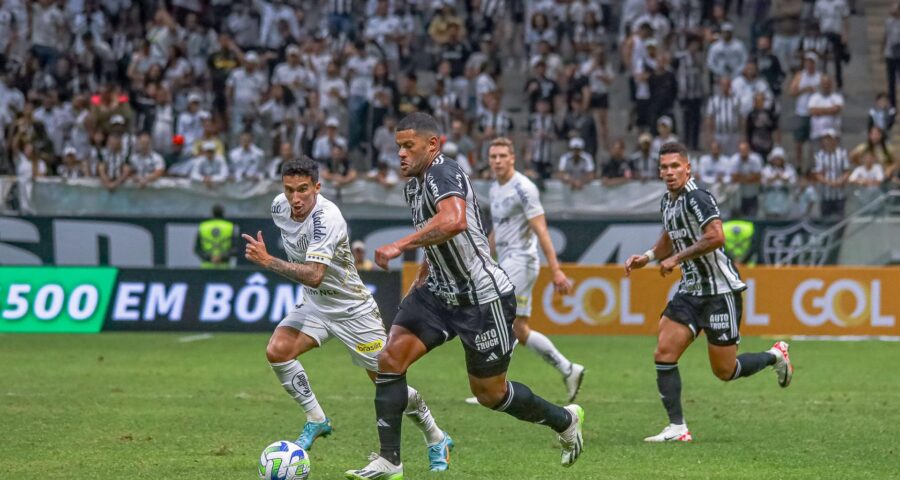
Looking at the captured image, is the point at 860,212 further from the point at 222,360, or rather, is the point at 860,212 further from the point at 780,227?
the point at 222,360

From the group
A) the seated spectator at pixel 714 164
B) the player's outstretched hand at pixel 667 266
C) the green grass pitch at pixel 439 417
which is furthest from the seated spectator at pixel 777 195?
the player's outstretched hand at pixel 667 266

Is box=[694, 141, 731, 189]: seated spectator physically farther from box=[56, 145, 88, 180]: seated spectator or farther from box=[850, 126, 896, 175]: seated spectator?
box=[56, 145, 88, 180]: seated spectator

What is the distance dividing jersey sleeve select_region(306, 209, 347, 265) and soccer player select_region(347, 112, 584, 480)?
2.94 feet

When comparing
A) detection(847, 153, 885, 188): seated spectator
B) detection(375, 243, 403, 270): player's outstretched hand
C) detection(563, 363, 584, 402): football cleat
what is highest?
detection(375, 243, 403, 270): player's outstretched hand

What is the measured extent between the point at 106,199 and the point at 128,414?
10.4m

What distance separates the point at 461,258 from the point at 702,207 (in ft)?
9.28

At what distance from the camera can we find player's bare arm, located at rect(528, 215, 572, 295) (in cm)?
1251

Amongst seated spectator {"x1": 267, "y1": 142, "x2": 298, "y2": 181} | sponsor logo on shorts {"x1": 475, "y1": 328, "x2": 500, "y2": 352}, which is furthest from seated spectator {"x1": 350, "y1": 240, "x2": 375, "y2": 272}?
sponsor logo on shorts {"x1": 475, "y1": 328, "x2": 500, "y2": 352}

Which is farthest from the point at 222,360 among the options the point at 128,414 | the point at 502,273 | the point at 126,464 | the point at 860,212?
the point at 860,212

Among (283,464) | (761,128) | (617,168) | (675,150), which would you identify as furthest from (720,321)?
(761,128)

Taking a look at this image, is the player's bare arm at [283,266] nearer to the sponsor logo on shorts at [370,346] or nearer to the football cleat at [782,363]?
the sponsor logo on shorts at [370,346]

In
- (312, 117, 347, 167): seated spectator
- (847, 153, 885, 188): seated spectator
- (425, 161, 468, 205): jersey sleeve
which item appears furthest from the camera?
(312, 117, 347, 167): seated spectator

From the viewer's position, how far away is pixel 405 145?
7.95 meters

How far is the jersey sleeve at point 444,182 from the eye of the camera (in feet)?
25.4
